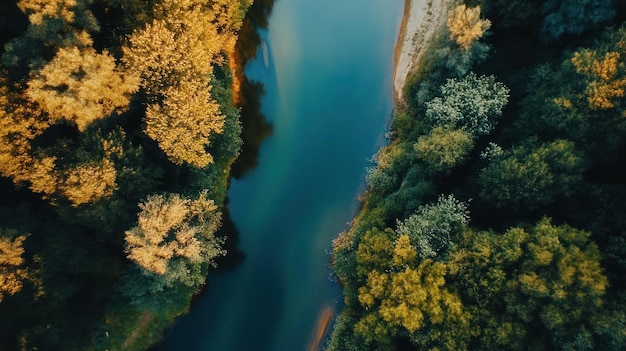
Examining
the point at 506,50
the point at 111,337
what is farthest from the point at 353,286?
the point at 506,50

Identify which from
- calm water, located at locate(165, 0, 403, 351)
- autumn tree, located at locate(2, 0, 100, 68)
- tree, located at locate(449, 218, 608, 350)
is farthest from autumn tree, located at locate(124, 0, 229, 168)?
tree, located at locate(449, 218, 608, 350)

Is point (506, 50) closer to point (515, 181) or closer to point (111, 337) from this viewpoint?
point (515, 181)

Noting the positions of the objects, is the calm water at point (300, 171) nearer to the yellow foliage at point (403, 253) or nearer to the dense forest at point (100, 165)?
the dense forest at point (100, 165)

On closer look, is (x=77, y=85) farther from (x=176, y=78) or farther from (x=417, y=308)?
(x=417, y=308)

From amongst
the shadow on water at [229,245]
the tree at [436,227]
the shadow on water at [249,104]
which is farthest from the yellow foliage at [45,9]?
the tree at [436,227]

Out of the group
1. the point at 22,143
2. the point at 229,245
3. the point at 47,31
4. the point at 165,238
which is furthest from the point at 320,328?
the point at 47,31

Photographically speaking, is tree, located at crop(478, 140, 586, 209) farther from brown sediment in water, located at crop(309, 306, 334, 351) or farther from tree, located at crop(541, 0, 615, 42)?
brown sediment in water, located at crop(309, 306, 334, 351)
